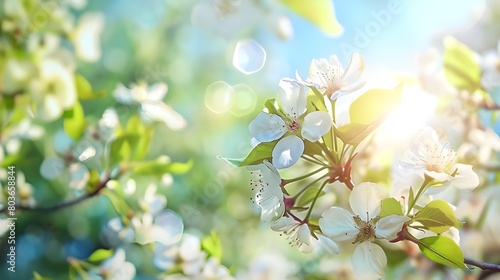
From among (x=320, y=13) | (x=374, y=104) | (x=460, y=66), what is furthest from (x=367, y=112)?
(x=460, y=66)

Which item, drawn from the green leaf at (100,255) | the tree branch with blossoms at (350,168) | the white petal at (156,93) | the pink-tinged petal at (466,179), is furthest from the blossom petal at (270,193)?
the white petal at (156,93)

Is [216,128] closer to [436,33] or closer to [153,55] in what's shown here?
[153,55]

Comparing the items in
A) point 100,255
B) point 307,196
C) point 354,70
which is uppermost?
point 354,70

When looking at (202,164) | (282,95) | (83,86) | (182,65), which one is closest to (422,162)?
(282,95)

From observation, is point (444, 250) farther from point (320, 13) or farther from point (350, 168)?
point (320, 13)

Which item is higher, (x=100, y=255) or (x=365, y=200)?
(x=365, y=200)

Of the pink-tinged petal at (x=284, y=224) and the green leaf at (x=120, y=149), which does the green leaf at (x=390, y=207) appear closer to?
the pink-tinged petal at (x=284, y=224)

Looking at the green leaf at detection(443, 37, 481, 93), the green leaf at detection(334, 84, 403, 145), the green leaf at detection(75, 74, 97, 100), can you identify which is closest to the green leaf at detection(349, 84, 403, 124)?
the green leaf at detection(334, 84, 403, 145)

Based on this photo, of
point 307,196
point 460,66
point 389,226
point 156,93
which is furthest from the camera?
point 156,93
